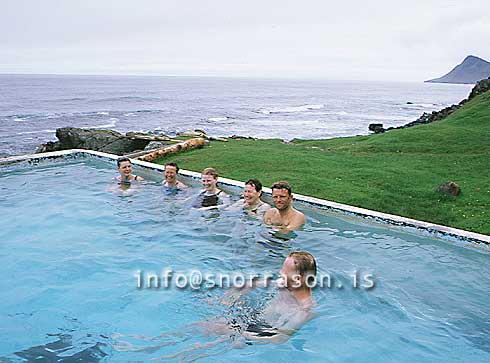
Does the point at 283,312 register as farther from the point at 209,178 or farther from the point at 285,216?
the point at 209,178

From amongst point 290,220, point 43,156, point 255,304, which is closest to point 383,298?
point 255,304

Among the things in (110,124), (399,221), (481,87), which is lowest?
(110,124)

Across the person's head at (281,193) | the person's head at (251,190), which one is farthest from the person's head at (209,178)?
the person's head at (281,193)

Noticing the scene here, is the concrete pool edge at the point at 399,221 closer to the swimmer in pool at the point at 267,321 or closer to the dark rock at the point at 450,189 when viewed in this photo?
the swimmer in pool at the point at 267,321

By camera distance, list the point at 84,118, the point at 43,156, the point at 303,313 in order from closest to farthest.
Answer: the point at 303,313
the point at 43,156
the point at 84,118

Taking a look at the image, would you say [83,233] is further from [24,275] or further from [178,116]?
[178,116]

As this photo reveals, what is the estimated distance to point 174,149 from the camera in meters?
14.4

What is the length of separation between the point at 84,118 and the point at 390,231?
52.4 meters

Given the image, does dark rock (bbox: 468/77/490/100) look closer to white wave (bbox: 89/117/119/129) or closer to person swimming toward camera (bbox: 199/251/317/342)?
person swimming toward camera (bbox: 199/251/317/342)

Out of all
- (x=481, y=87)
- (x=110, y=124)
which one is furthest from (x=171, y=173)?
(x=110, y=124)

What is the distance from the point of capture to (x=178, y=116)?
59.8 m

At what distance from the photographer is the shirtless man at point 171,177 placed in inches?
374

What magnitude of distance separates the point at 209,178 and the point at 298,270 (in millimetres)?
4455

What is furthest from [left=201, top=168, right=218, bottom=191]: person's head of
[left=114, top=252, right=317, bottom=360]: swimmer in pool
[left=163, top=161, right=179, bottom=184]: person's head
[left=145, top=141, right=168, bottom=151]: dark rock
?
Result: [left=145, top=141, right=168, bottom=151]: dark rock
